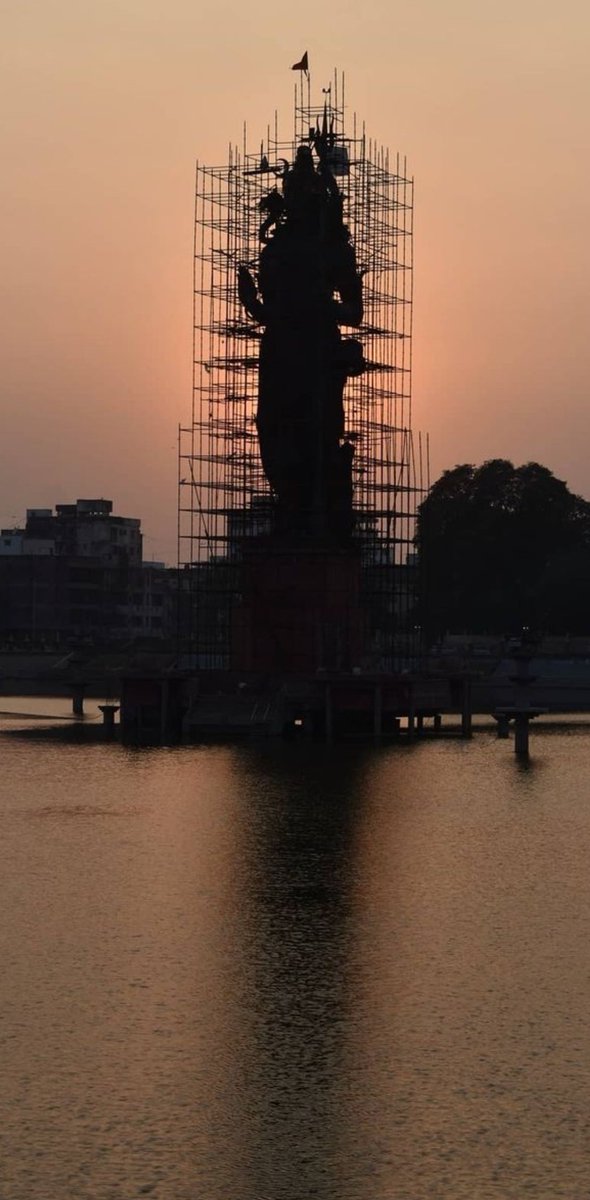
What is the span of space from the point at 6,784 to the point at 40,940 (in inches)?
1258

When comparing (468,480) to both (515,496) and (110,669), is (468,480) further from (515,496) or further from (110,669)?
(110,669)

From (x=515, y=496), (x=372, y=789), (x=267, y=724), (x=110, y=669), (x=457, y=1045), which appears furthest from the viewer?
(x=515, y=496)

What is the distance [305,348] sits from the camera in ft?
325

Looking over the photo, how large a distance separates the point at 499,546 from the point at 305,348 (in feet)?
286

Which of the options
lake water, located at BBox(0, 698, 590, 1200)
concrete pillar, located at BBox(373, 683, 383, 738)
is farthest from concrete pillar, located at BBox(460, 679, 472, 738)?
lake water, located at BBox(0, 698, 590, 1200)

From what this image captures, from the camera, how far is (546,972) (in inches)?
1328

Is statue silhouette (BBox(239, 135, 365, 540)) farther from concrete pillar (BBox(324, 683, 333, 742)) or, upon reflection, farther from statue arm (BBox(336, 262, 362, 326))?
concrete pillar (BBox(324, 683, 333, 742))

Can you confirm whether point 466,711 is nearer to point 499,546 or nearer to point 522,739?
point 522,739

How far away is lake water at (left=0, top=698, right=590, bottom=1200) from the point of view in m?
23.3

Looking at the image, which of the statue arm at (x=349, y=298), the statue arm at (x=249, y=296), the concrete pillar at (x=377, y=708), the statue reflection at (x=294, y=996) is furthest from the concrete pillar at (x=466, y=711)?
the statue reflection at (x=294, y=996)

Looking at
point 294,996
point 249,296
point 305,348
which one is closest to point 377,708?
point 305,348

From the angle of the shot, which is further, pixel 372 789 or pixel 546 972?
pixel 372 789

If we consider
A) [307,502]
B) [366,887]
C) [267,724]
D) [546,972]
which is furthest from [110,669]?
[546,972]

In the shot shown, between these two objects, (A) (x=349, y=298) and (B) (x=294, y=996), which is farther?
(A) (x=349, y=298)
